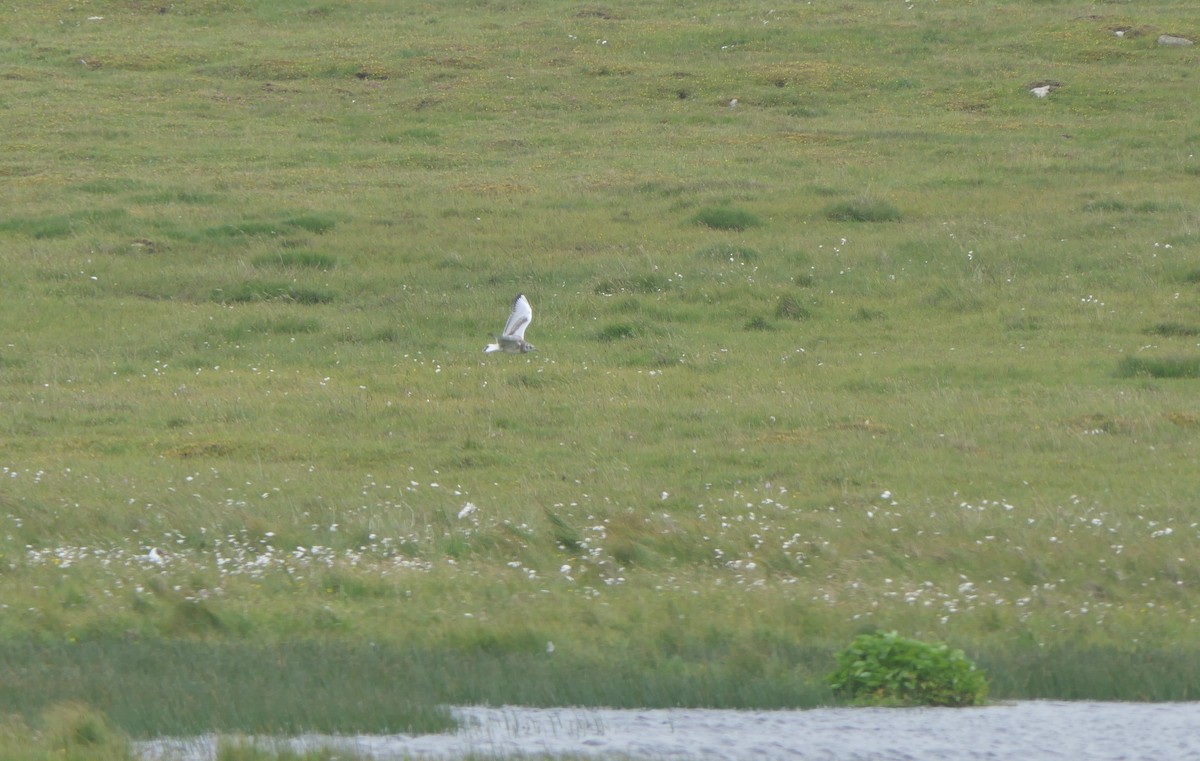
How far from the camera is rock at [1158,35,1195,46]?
3566 cm

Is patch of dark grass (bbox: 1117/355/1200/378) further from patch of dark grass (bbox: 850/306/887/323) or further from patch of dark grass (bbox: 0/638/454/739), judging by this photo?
patch of dark grass (bbox: 0/638/454/739)

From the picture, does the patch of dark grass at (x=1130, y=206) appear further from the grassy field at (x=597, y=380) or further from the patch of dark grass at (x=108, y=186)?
the patch of dark grass at (x=108, y=186)

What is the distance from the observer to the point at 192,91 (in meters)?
34.9

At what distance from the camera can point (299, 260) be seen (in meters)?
20.2

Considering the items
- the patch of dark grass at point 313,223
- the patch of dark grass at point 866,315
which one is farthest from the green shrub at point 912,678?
the patch of dark grass at point 313,223

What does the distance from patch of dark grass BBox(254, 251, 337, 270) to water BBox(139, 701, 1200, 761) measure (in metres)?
14.5

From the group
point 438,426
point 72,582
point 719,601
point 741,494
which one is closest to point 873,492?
point 741,494

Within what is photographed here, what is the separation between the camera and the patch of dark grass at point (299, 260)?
20109 mm

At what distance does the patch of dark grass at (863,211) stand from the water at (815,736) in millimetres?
16342

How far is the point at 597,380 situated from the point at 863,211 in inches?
357

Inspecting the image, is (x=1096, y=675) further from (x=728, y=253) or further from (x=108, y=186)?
(x=108, y=186)

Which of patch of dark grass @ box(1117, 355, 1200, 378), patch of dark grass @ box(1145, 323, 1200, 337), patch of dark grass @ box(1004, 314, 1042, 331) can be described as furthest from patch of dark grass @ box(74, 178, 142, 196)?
patch of dark grass @ box(1117, 355, 1200, 378)

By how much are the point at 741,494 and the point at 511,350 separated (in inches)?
227

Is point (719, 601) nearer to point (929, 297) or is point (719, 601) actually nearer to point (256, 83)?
point (929, 297)
